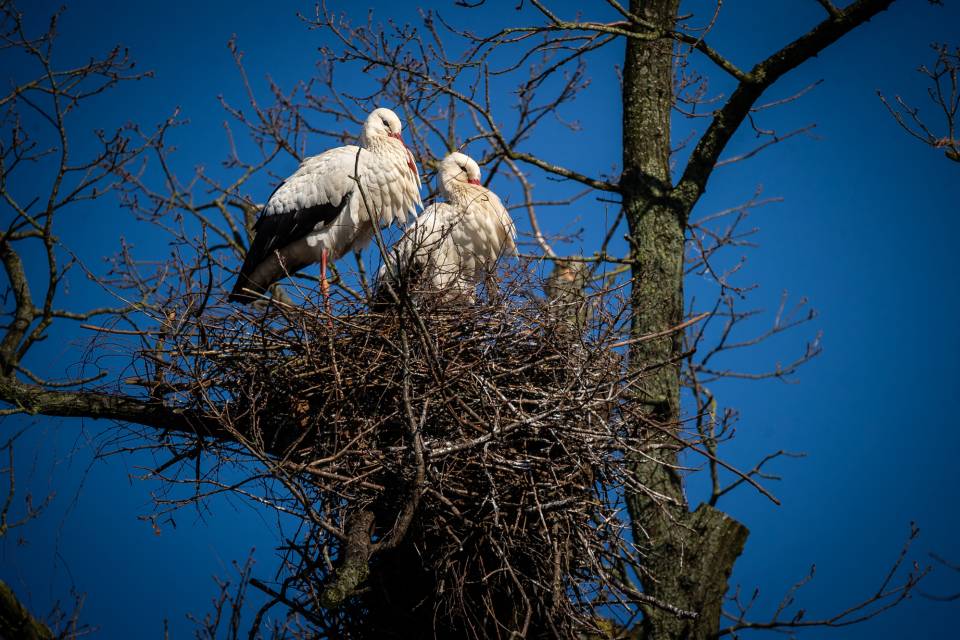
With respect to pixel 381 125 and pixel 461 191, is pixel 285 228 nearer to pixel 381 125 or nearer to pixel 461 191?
pixel 381 125

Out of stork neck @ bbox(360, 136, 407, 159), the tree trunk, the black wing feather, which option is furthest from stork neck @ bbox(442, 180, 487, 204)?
the tree trunk

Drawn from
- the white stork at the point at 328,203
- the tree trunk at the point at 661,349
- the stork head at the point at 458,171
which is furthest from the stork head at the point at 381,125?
the tree trunk at the point at 661,349

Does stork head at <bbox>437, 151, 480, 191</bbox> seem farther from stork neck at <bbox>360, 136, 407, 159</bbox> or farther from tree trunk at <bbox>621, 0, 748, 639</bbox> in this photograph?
tree trunk at <bbox>621, 0, 748, 639</bbox>

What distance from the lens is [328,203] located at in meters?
7.02

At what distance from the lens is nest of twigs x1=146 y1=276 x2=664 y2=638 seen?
3885 mm

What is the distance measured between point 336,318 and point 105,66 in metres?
4.70

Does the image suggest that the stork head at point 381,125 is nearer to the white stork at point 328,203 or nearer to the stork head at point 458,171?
the white stork at point 328,203

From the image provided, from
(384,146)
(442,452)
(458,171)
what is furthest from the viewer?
(384,146)

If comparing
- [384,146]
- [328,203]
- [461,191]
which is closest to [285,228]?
[328,203]

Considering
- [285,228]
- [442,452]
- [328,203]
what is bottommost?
[442,452]

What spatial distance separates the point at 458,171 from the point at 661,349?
7.72 feet

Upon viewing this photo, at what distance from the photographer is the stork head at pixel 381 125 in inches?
285

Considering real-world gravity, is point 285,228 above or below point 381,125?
below

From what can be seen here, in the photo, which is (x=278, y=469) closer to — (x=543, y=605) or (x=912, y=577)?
(x=543, y=605)
